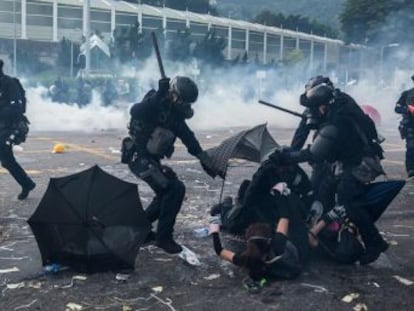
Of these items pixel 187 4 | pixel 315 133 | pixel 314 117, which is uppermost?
pixel 187 4

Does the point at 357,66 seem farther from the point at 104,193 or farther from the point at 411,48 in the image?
the point at 104,193

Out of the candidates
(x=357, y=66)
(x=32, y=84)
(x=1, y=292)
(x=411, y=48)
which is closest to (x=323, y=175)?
(x=1, y=292)

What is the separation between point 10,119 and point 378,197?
4832 millimetres

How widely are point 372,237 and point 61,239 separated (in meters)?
2.73

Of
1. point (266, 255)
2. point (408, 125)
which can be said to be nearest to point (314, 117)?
point (266, 255)

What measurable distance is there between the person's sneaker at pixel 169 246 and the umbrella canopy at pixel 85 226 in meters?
0.56

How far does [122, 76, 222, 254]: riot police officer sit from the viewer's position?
5770 mm

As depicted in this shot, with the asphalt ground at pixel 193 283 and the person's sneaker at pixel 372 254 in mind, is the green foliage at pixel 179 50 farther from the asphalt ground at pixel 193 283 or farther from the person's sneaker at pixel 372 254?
the person's sneaker at pixel 372 254

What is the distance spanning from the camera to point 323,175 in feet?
20.9

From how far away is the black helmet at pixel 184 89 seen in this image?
573cm

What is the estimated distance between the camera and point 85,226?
200 inches

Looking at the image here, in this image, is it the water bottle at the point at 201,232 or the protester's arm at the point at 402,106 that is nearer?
the water bottle at the point at 201,232

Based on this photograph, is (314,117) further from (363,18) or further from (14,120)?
(363,18)

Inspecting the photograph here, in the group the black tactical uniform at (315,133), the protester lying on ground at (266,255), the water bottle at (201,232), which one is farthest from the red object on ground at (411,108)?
the protester lying on ground at (266,255)
